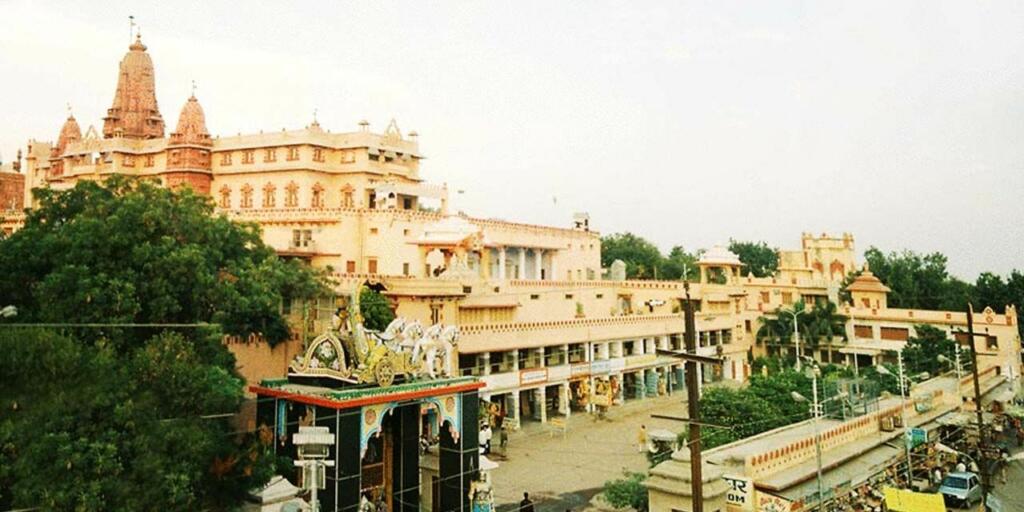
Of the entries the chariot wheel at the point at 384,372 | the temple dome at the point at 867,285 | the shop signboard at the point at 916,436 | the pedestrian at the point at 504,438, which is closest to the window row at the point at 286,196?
the pedestrian at the point at 504,438

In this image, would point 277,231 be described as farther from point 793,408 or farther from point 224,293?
point 793,408

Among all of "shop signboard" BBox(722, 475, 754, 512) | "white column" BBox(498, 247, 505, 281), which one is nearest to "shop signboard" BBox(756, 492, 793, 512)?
"shop signboard" BBox(722, 475, 754, 512)

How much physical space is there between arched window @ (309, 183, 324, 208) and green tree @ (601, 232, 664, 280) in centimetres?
4091

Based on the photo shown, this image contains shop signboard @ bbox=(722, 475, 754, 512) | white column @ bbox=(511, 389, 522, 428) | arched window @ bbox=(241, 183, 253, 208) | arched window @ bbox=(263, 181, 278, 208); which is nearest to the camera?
shop signboard @ bbox=(722, 475, 754, 512)

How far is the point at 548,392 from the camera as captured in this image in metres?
40.7

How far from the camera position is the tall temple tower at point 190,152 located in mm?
49906

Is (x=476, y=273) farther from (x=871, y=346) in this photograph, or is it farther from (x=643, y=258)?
(x=643, y=258)

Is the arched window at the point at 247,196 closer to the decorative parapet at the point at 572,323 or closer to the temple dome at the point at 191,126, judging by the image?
the temple dome at the point at 191,126

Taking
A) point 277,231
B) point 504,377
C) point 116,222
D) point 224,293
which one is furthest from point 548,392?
point 116,222

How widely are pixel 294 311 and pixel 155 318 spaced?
10392 mm

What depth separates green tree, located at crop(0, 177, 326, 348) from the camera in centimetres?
1795

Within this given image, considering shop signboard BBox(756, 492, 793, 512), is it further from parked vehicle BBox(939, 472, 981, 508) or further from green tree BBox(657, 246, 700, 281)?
green tree BBox(657, 246, 700, 281)

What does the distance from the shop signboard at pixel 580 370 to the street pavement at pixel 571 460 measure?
2129mm

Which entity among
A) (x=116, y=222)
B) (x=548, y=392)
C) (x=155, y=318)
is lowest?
(x=548, y=392)
